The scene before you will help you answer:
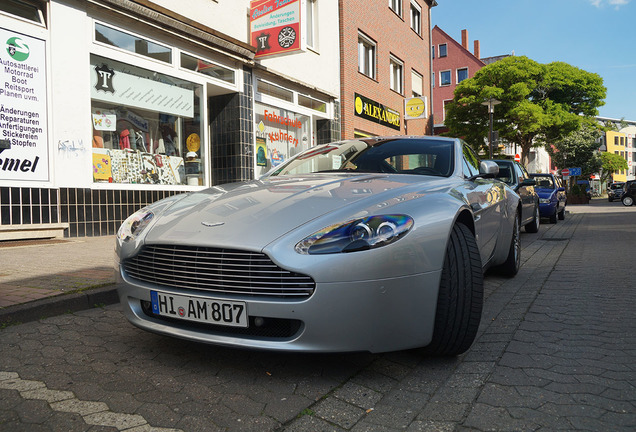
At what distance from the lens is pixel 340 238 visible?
2.24 metres

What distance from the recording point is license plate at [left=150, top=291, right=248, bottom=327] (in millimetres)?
2215

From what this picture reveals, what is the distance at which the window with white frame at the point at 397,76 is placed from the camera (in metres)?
19.4

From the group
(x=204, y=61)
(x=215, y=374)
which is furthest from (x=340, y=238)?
(x=204, y=61)

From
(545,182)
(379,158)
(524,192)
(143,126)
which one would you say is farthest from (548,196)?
Result: (379,158)

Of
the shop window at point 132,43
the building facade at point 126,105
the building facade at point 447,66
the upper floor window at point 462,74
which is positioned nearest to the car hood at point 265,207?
the building facade at point 126,105

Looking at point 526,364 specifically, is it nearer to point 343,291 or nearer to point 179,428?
point 343,291

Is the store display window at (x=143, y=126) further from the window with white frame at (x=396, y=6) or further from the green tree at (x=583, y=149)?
the green tree at (x=583, y=149)

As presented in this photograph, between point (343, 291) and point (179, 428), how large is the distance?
0.84m

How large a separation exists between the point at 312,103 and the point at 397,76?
744 centimetres

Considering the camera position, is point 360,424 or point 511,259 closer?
point 360,424

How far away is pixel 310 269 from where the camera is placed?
2141mm

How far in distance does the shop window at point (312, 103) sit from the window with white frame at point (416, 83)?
808 cm

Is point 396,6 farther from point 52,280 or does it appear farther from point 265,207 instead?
point 265,207

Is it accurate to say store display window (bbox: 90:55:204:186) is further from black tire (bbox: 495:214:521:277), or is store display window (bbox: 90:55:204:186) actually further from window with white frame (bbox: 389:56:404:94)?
window with white frame (bbox: 389:56:404:94)
